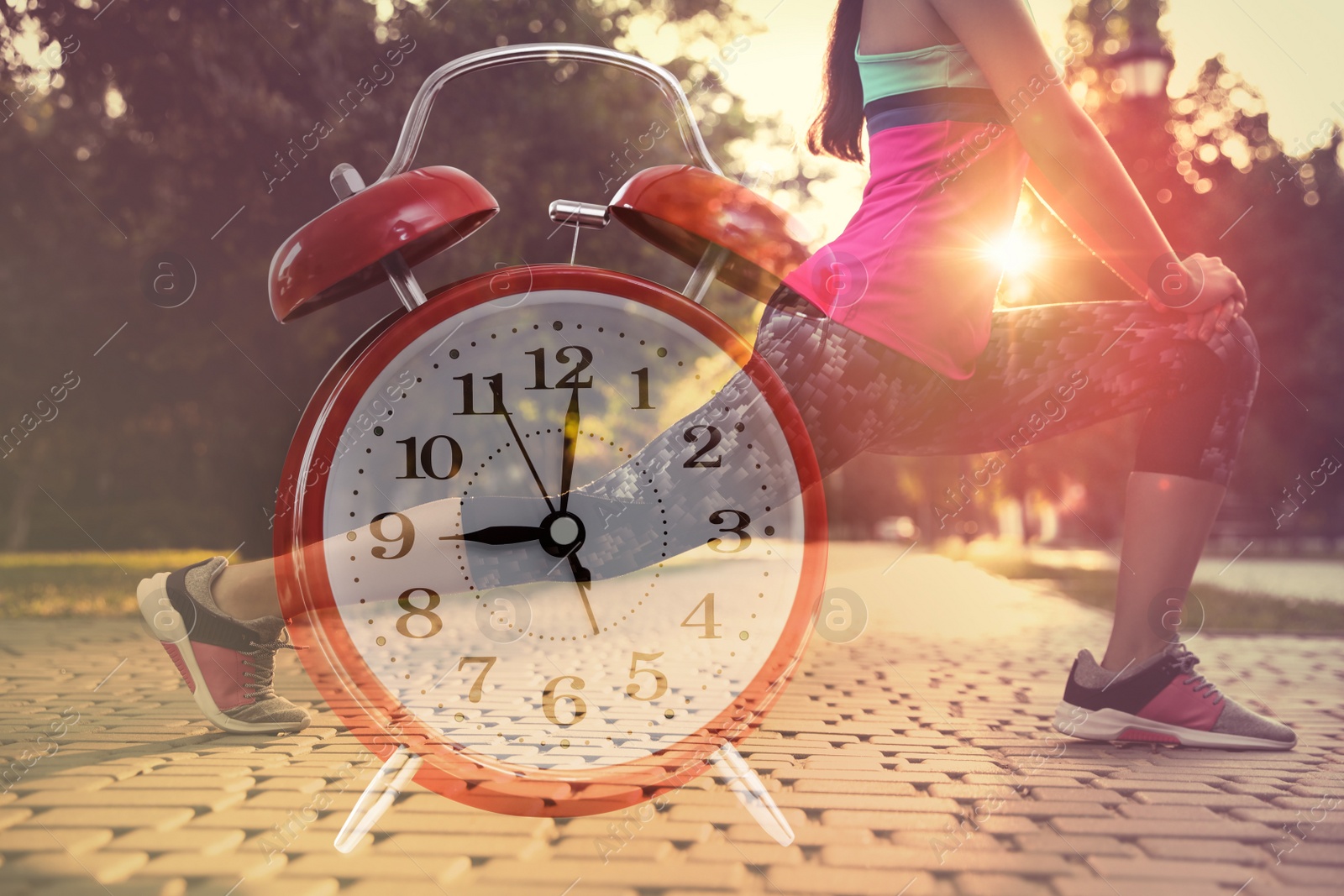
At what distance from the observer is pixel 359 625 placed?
2102mm

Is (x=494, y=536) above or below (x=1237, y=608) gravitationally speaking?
above

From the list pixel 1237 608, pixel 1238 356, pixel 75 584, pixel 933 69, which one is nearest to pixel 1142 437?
pixel 1238 356

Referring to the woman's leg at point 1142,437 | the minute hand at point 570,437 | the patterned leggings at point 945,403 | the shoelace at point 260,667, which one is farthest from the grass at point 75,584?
the woman's leg at point 1142,437

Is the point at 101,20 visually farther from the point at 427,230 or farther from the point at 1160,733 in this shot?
the point at 1160,733

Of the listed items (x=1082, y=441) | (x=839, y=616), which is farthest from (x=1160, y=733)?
(x=1082, y=441)

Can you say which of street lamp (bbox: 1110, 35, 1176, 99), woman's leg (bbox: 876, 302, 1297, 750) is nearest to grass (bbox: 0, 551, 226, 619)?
woman's leg (bbox: 876, 302, 1297, 750)

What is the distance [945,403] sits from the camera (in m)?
2.44

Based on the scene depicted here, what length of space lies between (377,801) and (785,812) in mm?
948

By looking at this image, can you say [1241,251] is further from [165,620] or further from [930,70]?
[165,620]

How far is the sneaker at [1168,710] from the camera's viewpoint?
118 inches

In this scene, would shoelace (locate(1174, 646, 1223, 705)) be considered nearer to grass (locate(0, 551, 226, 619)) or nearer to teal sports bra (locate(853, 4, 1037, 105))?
teal sports bra (locate(853, 4, 1037, 105))

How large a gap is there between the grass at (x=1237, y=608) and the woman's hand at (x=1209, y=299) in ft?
14.0

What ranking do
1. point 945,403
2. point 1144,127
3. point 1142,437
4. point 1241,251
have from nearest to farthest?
point 945,403 < point 1142,437 < point 1144,127 < point 1241,251

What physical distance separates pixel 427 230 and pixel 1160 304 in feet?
5.73
